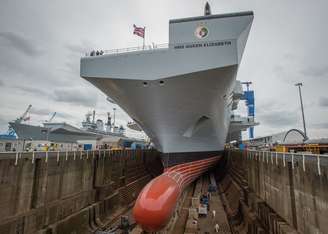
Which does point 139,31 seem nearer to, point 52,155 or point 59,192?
point 52,155

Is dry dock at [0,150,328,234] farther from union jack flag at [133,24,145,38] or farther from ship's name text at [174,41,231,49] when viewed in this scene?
union jack flag at [133,24,145,38]

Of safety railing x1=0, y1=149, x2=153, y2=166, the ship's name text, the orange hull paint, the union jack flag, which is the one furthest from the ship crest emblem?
safety railing x1=0, y1=149, x2=153, y2=166

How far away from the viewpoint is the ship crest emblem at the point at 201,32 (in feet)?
28.1

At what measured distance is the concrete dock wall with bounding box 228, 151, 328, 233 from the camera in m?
4.28

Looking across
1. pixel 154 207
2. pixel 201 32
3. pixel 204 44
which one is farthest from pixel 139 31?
pixel 154 207

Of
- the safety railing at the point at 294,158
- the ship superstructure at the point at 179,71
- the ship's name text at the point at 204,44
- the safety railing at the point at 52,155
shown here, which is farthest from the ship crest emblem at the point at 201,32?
the safety railing at the point at 52,155

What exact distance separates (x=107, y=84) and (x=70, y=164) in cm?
414

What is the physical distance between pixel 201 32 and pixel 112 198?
977 cm

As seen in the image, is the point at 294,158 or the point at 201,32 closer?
the point at 294,158

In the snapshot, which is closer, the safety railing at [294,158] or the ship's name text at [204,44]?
the safety railing at [294,158]

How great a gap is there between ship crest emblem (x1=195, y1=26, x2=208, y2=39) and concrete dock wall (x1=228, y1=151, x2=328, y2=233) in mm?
5657

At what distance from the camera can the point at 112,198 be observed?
11.0 metres

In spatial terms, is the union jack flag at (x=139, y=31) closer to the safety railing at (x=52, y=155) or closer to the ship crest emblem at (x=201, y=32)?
the ship crest emblem at (x=201, y=32)

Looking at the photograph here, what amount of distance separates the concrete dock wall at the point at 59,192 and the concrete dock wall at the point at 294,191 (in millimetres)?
7264
